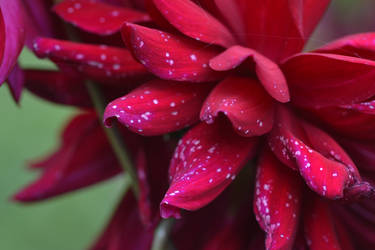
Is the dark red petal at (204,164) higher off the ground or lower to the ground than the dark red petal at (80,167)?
higher

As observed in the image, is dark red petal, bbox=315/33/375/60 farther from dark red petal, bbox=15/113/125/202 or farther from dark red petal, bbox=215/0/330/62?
dark red petal, bbox=15/113/125/202

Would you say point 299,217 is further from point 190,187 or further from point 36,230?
point 36,230

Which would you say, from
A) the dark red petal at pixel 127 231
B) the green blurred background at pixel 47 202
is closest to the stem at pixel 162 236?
the dark red petal at pixel 127 231

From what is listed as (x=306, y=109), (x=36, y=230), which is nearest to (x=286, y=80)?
(x=306, y=109)

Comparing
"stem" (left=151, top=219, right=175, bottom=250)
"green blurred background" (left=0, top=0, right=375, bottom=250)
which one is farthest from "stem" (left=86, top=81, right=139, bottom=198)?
"green blurred background" (left=0, top=0, right=375, bottom=250)

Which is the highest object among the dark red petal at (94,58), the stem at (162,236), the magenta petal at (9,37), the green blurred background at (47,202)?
the magenta petal at (9,37)

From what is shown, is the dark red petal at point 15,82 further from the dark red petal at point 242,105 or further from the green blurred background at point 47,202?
the green blurred background at point 47,202

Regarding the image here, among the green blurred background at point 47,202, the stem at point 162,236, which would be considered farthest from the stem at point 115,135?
the green blurred background at point 47,202

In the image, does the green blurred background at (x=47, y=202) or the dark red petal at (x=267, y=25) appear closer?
the dark red petal at (x=267, y=25)

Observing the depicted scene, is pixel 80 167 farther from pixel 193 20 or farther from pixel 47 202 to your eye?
pixel 47 202
